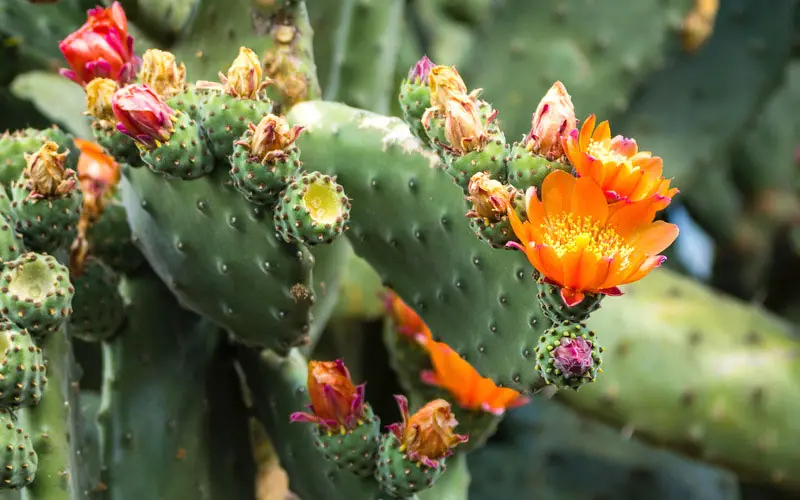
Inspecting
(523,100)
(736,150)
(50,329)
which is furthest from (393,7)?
(736,150)

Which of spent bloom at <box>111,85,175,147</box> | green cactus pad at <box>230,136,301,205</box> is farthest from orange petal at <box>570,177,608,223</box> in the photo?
spent bloom at <box>111,85,175,147</box>

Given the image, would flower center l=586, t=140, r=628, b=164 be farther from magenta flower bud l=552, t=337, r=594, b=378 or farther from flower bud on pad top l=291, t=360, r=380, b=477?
flower bud on pad top l=291, t=360, r=380, b=477

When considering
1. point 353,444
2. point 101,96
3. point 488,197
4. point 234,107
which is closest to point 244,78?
point 234,107

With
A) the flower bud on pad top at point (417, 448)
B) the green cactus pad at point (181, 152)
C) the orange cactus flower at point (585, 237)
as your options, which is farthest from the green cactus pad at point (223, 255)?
the orange cactus flower at point (585, 237)

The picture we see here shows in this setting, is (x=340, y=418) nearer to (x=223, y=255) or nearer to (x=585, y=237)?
(x=223, y=255)

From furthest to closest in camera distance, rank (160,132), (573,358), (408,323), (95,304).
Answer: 1. (408,323)
2. (95,304)
3. (160,132)
4. (573,358)

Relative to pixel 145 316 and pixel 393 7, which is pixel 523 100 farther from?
pixel 145 316
